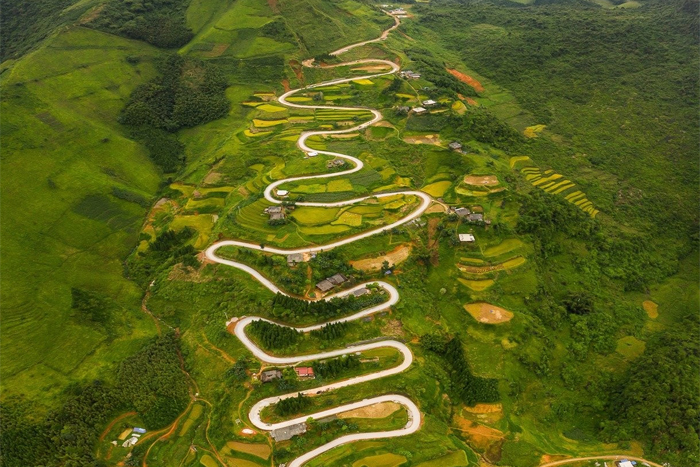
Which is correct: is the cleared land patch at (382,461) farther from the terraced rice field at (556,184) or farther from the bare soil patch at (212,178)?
the terraced rice field at (556,184)

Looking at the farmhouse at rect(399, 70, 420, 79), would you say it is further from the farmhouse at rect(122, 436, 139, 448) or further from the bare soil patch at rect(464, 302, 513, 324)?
the farmhouse at rect(122, 436, 139, 448)

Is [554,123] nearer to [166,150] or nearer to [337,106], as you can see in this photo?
[337,106]

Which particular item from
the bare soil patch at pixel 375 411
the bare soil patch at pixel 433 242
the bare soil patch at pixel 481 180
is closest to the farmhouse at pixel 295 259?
the bare soil patch at pixel 433 242

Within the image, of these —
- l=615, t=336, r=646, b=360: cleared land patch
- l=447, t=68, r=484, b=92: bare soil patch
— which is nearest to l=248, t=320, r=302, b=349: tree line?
l=615, t=336, r=646, b=360: cleared land patch

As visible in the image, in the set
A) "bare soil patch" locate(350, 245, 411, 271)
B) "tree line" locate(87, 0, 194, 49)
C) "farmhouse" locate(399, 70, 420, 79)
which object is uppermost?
"tree line" locate(87, 0, 194, 49)

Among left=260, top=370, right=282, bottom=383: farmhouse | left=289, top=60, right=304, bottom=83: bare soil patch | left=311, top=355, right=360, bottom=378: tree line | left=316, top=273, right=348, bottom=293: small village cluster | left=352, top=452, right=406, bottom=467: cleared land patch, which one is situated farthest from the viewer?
left=289, top=60, right=304, bottom=83: bare soil patch

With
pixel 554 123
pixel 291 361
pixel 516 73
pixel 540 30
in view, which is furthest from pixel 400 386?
pixel 540 30
